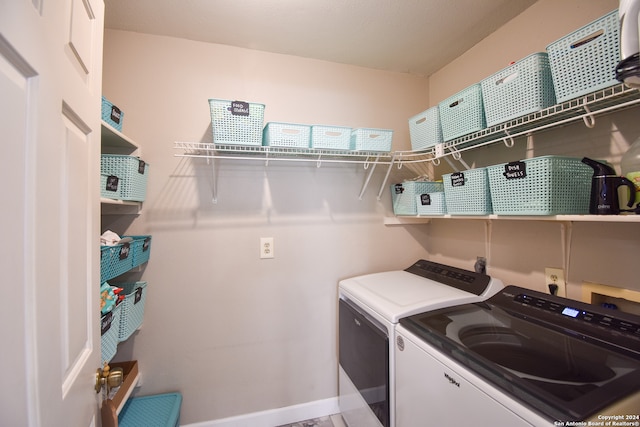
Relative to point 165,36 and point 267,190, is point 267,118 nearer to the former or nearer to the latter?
point 267,190

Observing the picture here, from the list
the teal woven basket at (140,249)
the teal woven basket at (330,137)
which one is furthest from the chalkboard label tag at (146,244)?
the teal woven basket at (330,137)

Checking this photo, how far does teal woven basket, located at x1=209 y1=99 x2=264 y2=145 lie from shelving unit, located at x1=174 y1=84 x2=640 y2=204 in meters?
0.08

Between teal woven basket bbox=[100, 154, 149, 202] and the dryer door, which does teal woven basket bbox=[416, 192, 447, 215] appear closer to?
the dryer door

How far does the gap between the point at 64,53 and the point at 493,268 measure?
209cm

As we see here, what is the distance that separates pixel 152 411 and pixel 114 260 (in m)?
0.97

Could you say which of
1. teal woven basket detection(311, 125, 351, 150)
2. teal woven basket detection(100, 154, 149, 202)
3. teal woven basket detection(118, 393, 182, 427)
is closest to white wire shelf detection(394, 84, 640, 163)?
teal woven basket detection(311, 125, 351, 150)

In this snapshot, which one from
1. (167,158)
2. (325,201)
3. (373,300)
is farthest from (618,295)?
(167,158)

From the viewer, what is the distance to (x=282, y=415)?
5.86 ft

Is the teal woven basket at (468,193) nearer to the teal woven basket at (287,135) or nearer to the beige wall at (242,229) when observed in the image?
the beige wall at (242,229)

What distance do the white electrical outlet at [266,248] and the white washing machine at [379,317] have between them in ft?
1.76

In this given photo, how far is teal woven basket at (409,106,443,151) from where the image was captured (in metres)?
1.58

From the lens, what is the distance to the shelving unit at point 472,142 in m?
0.94

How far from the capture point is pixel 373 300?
1380 millimetres

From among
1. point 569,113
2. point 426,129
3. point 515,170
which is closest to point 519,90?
point 569,113
